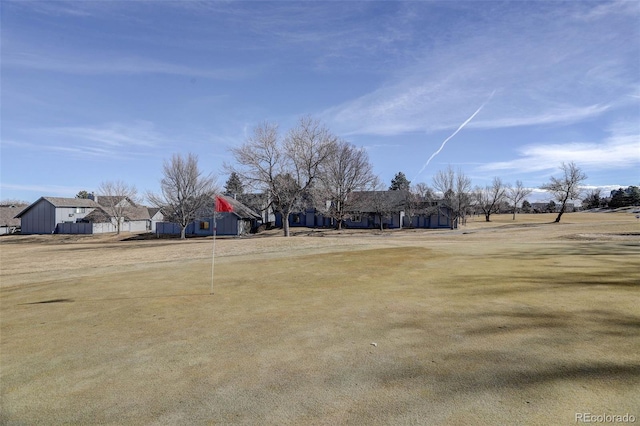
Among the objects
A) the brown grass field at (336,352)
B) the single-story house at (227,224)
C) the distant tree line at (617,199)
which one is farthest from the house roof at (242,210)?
the distant tree line at (617,199)

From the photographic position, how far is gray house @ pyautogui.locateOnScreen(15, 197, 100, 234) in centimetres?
7569

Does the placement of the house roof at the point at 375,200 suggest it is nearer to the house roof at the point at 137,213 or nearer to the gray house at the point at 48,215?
the house roof at the point at 137,213

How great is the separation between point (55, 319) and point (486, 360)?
36.7 ft

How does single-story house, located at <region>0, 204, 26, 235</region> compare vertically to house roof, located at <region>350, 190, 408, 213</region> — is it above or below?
below

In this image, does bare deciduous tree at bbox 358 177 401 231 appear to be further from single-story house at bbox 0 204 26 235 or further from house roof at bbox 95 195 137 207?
single-story house at bbox 0 204 26 235

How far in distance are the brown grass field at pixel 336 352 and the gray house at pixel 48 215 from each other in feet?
253

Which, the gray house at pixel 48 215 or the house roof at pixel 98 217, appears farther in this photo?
the gray house at pixel 48 215

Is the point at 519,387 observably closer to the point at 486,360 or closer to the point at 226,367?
the point at 486,360

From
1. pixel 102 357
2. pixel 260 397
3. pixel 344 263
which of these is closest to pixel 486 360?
pixel 260 397

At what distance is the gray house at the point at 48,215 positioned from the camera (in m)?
A: 75.7

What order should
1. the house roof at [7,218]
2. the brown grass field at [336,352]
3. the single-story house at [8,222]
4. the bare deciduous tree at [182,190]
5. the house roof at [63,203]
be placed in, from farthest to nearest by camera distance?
1. the house roof at [7,218]
2. the single-story house at [8,222]
3. the house roof at [63,203]
4. the bare deciduous tree at [182,190]
5. the brown grass field at [336,352]

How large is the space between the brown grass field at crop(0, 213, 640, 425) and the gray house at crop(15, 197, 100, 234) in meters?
77.1

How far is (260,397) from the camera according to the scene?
5102mm

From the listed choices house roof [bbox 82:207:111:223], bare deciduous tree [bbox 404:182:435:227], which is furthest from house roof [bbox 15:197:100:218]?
bare deciduous tree [bbox 404:182:435:227]
